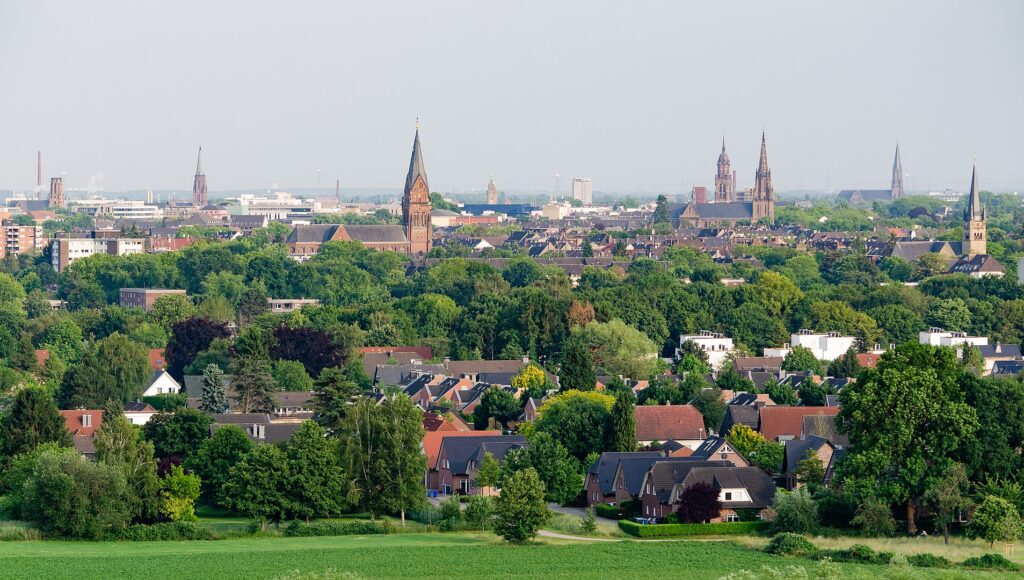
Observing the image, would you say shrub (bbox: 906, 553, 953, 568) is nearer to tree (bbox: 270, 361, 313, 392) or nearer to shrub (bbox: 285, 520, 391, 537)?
shrub (bbox: 285, 520, 391, 537)

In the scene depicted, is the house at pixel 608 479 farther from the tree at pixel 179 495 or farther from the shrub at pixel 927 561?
the shrub at pixel 927 561

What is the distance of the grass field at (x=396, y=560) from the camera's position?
126ft

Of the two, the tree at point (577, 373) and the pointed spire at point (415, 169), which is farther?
the pointed spire at point (415, 169)

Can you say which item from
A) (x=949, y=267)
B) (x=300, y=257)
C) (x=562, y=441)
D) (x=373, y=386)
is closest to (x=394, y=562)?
(x=562, y=441)

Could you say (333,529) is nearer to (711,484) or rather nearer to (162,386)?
(711,484)

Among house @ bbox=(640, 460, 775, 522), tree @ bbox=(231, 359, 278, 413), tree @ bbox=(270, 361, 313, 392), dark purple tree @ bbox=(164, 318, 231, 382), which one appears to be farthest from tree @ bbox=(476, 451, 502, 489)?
dark purple tree @ bbox=(164, 318, 231, 382)

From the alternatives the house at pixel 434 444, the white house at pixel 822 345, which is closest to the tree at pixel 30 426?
the house at pixel 434 444

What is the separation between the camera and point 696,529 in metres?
44.5

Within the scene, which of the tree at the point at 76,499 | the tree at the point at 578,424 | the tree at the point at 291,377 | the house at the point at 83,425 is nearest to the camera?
the tree at the point at 76,499

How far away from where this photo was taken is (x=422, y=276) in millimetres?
123125

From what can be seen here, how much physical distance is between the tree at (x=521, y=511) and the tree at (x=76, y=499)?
329 inches

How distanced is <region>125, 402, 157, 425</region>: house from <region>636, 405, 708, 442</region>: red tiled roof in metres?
15.8

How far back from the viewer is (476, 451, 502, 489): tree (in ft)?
166

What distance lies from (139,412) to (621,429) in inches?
707
